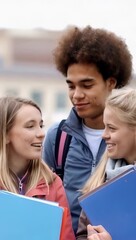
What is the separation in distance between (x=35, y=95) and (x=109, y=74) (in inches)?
1002

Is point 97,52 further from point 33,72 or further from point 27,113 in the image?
point 33,72

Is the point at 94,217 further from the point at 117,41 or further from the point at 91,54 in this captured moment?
the point at 117,41

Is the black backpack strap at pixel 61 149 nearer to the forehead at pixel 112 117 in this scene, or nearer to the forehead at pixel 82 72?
the forehead at pixel 82 72

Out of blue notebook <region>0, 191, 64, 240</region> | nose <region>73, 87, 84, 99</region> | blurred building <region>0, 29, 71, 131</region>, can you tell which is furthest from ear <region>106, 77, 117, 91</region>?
blurred building <region>0, 29, 71, 131</region>

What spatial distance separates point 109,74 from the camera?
2020mm

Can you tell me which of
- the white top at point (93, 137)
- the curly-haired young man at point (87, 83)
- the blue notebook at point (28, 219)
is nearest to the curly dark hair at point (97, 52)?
the curly-haired young man at point (87, 83)

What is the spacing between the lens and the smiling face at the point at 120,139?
5.26 ft

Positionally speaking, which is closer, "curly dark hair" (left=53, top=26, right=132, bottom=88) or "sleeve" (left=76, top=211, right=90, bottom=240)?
"sleeve" (left=76, top=211, right=90, bottom=240)

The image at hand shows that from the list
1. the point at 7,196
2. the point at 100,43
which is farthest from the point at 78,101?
the point at 7,196

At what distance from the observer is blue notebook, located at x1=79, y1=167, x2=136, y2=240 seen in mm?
1244

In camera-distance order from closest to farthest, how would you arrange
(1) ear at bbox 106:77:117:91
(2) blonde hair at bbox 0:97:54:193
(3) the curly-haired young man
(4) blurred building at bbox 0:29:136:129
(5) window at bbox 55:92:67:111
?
(2) blonde hair at bbox 0:97:54:193, (3) the curly-haired young man, (1) ear at bbox 106:77:117:91, (4) blurred building at bbox 0:29:136:129, (5) window at bbox 55:92:67:111

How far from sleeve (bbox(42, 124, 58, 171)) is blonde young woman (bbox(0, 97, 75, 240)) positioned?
19cm

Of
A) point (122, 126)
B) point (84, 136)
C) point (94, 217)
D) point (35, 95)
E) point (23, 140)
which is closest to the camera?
point (94, 217)

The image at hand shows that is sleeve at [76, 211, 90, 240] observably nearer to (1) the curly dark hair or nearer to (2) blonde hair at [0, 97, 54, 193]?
(2) blonde hair at [0, 97, 54, 193]
